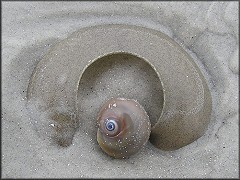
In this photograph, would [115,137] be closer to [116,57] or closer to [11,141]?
[116,57]

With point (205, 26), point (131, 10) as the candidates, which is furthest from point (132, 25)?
point (205, 26)

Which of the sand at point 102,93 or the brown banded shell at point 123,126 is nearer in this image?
the brown banded shell at point 123,126

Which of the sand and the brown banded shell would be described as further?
the sand

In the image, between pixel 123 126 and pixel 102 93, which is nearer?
pixel 123 126

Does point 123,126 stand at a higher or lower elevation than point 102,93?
higher
